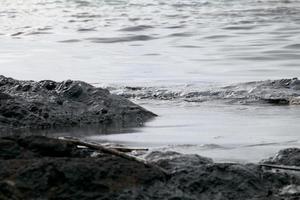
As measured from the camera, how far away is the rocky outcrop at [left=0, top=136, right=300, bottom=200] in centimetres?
272

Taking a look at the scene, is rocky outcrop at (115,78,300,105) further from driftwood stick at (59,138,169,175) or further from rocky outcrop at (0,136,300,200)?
driftwood stick at (59,138,169,175)

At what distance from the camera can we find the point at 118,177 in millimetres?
2814

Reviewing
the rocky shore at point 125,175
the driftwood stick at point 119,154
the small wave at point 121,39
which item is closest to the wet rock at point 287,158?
the rocky shore at point 125,175

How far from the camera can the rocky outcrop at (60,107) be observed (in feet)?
15.6

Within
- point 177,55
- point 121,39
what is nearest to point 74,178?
point 177,55

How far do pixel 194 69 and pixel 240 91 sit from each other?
6.49 feet

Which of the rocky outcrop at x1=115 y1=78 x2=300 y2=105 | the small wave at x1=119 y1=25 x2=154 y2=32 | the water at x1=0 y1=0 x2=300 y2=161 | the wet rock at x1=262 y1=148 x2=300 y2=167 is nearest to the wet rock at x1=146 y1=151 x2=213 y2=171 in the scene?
the wet rock at x1=262 y1=148 x2=300 y2=167

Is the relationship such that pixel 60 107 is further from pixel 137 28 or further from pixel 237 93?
pixel 137 28

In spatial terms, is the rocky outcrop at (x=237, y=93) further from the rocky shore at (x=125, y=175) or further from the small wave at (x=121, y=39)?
the small wave at (x=121, y=39)

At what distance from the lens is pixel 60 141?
3.16 meters

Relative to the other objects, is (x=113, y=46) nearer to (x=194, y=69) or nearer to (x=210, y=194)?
(x=194, y=69)

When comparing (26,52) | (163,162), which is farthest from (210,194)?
(26,52)

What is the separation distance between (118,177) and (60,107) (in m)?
2.27

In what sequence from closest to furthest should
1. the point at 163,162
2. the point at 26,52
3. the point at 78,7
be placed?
the point at 163,162 → the point at 26,52 → the point at 78,7
